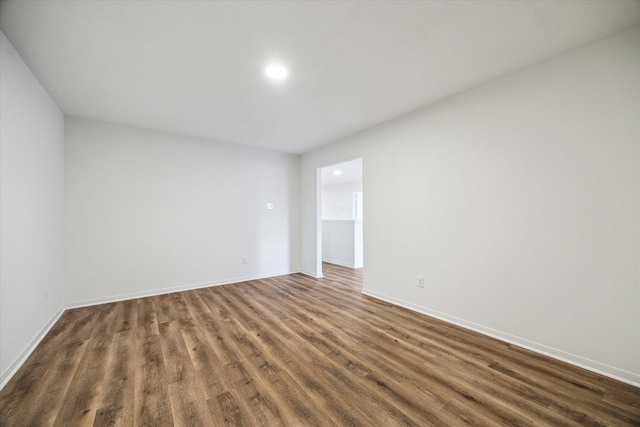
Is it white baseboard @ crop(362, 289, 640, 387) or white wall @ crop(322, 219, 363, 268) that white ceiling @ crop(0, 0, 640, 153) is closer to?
white baseboard @ crop(362, 289, 640, 387)

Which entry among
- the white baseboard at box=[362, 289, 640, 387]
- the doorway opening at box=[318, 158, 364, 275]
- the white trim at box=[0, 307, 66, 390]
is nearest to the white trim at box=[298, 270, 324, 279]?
the doorway opening at box=[318, 158, 364, 275]

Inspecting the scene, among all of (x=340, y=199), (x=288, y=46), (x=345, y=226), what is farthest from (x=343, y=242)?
(x=288, y=46)

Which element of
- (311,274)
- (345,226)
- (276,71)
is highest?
(276,71)

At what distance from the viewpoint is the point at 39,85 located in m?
2.48

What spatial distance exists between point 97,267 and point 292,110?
3.44m

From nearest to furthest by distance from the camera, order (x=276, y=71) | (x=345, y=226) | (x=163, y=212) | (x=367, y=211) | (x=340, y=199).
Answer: (x=276, y=71), (x=367, y=211), (x=163, y=212), (x=345, y=226), (x=340, y=199)

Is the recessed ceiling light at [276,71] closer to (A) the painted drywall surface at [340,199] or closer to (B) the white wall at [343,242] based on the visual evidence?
(B) the white wall at [343,242]

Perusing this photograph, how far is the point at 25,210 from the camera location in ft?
7.09

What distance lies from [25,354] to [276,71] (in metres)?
3.26

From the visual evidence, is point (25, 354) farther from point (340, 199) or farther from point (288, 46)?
point (340, 199)

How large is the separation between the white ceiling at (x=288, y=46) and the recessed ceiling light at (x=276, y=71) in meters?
0.08

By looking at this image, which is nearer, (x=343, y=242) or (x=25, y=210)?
(x=25, y=210)

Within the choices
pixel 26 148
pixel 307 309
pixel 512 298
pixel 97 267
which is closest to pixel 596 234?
pixel 512 298

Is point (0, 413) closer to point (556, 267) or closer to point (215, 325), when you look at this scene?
point (215, 325)
